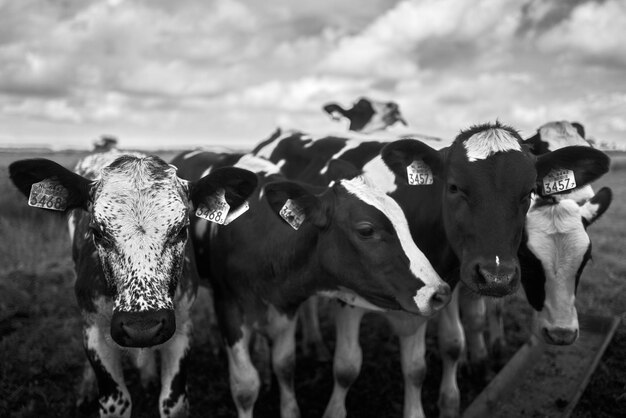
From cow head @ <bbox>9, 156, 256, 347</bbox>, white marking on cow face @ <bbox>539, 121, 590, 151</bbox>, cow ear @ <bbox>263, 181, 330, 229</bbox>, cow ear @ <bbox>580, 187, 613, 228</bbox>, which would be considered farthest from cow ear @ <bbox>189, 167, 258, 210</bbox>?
white marking on cow face @ <bbox>539, 121, 590, 151</bbox>

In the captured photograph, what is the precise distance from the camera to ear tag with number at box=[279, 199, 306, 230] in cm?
422

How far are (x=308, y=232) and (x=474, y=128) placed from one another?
158 centimetres

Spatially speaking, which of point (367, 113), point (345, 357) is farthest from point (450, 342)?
point (367, 113)

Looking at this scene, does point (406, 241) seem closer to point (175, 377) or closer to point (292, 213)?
point (292, 213)

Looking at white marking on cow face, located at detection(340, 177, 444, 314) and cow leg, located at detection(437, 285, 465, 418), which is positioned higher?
white marking on cow face, located at detection(340, 177, 444, 314)

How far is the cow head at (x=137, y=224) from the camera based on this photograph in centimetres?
321

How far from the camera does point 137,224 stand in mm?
3434

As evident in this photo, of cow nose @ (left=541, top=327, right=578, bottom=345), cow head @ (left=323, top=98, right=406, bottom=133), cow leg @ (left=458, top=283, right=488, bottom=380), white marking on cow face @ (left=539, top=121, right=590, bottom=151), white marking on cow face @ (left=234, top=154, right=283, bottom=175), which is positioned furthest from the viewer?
cow head @ (left=323, top=98, right=406, bottom=133)

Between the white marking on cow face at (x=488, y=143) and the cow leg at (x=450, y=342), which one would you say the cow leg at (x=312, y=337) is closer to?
the cow leg at (x=450, y=342)

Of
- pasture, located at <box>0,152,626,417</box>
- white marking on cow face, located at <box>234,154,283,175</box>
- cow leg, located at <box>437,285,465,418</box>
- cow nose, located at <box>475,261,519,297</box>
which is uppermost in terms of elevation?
white marking on cow face, located at <box>234,154,283,175</box>

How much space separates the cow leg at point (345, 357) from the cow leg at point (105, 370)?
187 centimetres

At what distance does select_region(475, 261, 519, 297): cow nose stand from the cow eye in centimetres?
78

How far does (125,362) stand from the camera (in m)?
6.36

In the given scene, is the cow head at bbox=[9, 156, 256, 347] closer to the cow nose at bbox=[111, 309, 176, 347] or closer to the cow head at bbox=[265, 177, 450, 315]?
the cow nose at bbox=[111, 309, 176, 347]
